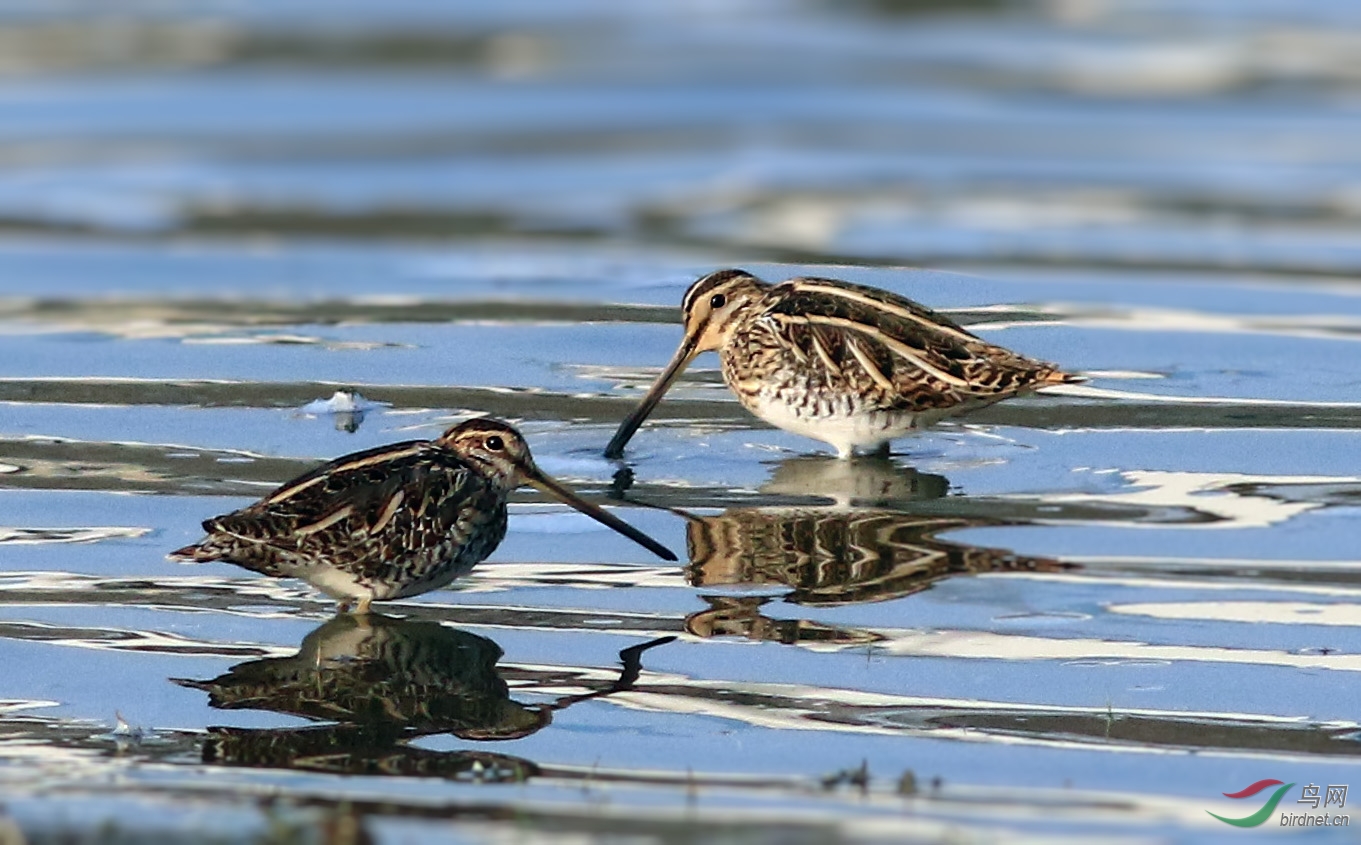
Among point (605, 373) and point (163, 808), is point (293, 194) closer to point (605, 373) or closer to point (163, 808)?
point (605, 373)

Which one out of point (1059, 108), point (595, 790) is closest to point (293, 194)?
point (1059, 108)

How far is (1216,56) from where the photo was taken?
2536cm

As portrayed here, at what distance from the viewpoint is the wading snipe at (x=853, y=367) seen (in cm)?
988

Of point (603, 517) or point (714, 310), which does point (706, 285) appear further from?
point (603, 517)

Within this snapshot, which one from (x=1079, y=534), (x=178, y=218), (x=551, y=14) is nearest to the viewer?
(x=1079, y=534)

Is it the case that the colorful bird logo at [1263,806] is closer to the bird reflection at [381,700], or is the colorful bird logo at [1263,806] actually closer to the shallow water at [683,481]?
the shallow water at [683,481]

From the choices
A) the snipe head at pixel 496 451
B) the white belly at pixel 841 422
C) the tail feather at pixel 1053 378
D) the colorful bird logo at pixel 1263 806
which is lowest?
the colorful bird logo at pixel 1263 806

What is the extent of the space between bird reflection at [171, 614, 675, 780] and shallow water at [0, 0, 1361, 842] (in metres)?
0.02

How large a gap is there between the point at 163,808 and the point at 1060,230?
12.0 meters

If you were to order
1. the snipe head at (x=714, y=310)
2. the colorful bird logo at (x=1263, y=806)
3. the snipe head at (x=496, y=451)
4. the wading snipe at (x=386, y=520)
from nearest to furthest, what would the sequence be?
the colorful bird logo at (x=1263, y=806) → the wading snipe at (x=386, y=520) → the snipe head at (x=496, y=451) → the snipe head at (x=714, y=310)

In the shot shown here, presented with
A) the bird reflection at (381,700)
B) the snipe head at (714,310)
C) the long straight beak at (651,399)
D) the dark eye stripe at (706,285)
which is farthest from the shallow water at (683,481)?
the dark eye stripe at (706,285)

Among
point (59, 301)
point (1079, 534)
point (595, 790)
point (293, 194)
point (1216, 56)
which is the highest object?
point (1216, 56)

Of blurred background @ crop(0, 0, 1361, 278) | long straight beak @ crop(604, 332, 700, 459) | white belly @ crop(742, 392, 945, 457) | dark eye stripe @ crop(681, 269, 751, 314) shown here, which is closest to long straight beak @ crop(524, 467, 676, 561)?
long straight beak @ crop(604, 332, 700, 459)

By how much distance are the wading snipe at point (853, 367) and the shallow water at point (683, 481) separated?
10.5 inches
